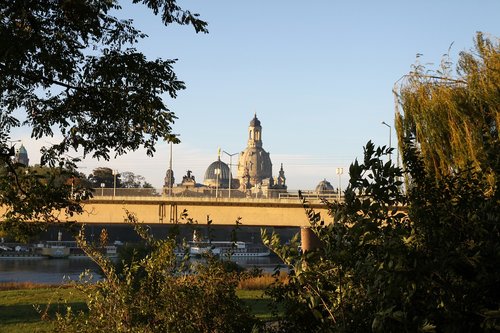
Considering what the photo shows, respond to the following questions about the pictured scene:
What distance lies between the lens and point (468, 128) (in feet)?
83.0

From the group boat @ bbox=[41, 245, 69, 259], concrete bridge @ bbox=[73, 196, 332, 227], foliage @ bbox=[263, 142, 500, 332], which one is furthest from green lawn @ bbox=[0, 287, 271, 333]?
boat @ bbox=[41, 245, 69, 259]

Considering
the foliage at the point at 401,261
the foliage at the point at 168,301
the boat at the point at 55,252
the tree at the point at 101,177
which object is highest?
the tree at the point at 101,177

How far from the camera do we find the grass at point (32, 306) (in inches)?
801

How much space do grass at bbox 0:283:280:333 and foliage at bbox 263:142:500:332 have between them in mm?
9494

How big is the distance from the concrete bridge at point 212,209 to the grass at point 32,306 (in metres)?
16.8

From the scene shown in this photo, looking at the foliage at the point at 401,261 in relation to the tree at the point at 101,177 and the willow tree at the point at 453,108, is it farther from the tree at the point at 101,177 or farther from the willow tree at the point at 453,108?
the tree at the point at 101,177

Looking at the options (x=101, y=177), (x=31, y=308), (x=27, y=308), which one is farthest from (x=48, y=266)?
(x=31, y=308)

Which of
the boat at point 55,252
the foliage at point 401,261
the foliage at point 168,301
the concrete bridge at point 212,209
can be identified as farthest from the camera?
the boat at point 55,252

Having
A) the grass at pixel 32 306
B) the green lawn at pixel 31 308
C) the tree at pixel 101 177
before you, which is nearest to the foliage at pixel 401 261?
the grass at pixel 32 306

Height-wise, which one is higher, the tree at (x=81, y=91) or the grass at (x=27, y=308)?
the tree at (x=81, y=91)

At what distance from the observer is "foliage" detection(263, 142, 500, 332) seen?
15.4ft

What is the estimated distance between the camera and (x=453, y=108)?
2589 cm

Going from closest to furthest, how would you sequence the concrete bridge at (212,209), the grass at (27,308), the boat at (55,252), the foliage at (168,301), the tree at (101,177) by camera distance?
the foliage at (168,301)
the grass at (27,308)
the concrete bridge at (212,209)
the boat at (55,252)
the tree at (101,177)

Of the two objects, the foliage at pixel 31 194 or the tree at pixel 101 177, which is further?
the tree at pixel 101 177
